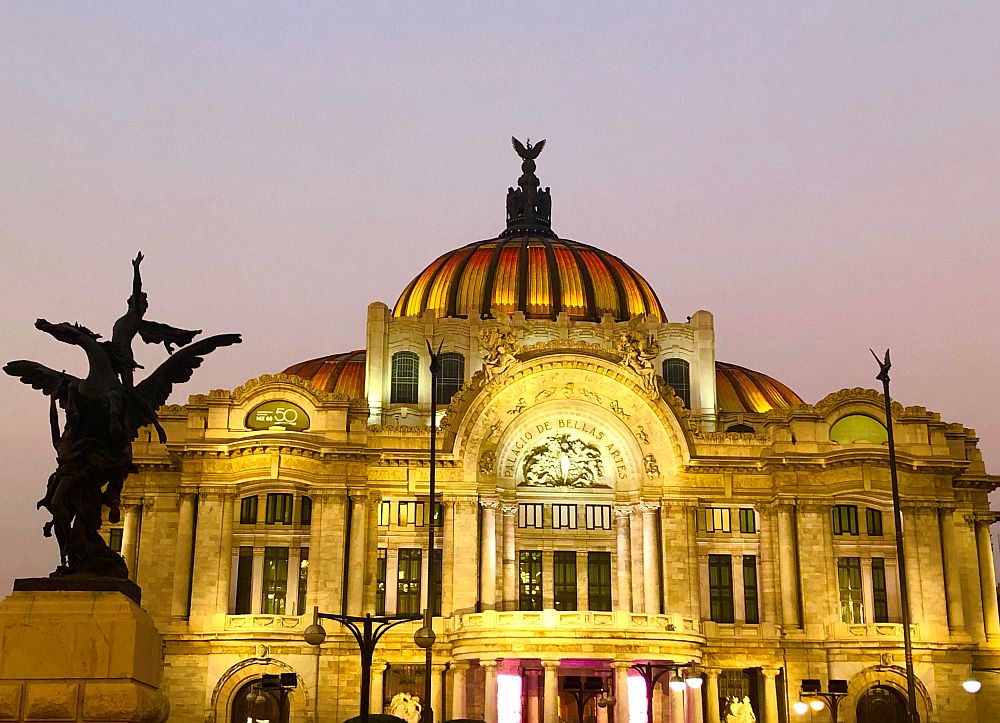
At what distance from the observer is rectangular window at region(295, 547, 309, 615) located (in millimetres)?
56031

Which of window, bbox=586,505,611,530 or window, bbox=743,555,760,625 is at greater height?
window, bbox=586,505,611,530

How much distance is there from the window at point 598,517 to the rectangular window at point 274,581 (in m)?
14.9

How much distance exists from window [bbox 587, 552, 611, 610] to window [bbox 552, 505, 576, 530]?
1.74 meters

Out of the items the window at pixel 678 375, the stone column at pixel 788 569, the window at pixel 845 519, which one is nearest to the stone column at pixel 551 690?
the stone column at pixel 788 569

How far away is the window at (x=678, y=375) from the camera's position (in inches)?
2655

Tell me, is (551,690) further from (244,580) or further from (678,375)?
(678,375)

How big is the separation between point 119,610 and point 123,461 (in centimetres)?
249

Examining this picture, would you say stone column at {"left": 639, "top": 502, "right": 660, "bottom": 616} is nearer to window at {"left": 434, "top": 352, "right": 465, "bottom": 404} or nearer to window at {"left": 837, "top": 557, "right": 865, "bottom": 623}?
window at {"left": 837, "top": 557, "right": 865, "bottom": 623}

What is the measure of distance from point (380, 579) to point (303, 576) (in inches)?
141

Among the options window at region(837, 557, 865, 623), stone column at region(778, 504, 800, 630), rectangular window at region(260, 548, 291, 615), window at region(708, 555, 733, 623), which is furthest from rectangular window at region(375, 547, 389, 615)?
window at region(837, 557, 865, 623)

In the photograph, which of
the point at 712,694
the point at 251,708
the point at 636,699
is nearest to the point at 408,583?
the point at 251,708

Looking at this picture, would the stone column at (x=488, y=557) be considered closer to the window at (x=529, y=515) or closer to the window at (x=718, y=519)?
the window at (x=529, y=515)

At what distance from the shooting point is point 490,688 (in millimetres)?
51969

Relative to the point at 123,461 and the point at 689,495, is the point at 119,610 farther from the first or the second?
the point at 689,495
